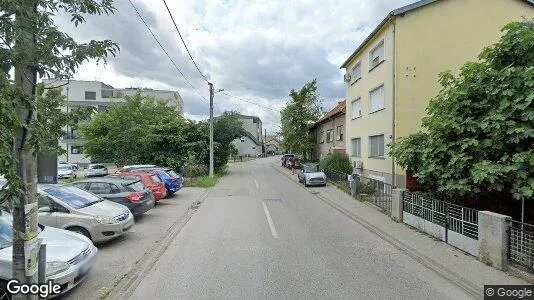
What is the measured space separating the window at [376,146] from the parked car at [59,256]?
16.0 metres

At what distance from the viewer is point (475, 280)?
605 centimetres

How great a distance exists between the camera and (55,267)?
5.11 meters

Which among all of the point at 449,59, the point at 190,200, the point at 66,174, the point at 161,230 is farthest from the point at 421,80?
the point at 66,174

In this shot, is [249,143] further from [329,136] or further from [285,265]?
[285,265]

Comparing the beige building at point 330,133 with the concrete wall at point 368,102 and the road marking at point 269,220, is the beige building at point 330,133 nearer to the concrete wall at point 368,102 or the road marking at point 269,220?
the concrete wall at point 368,102

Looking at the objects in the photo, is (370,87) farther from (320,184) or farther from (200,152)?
(200,152)

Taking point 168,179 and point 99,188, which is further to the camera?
point 168,179

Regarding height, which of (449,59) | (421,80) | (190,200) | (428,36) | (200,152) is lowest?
(190,200)

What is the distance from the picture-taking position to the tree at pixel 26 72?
3.08 m

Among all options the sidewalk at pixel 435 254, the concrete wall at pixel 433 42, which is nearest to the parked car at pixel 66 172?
the sidewalk at pixel 435 254

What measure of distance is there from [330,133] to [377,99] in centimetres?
1439

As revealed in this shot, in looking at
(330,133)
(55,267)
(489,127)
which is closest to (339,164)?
(330,133)

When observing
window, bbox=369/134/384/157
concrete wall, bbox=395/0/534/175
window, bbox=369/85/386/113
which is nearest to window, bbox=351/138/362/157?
window, bbox=369/134/384/157

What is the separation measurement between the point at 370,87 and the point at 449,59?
4.37m
